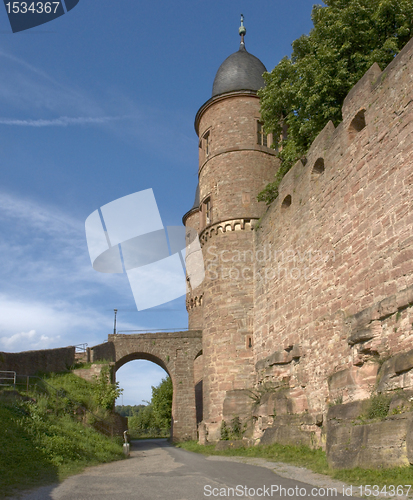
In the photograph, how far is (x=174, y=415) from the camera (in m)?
27.0

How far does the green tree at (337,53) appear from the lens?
575 inches

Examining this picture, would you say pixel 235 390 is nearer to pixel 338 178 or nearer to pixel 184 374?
pixel 338 178

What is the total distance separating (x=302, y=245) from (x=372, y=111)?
4565mm

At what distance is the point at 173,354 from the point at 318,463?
63.4 feet

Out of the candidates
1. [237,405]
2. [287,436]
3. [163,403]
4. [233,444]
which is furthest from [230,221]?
[163,403]

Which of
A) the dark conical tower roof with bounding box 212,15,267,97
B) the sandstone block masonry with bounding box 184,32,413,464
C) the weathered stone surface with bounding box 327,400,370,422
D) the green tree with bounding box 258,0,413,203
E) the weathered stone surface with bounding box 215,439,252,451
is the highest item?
the dark conical tower roof with bounding box 212,15,267,97

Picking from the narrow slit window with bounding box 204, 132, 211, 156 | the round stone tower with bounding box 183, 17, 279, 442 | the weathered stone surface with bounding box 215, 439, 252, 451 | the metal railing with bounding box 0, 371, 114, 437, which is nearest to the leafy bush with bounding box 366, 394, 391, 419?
the weathered stone surface with bounding box 215, 439, 252, 451

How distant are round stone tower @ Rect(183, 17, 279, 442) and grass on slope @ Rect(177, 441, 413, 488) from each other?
2303 mm

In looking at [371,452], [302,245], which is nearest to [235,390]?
[302,245]

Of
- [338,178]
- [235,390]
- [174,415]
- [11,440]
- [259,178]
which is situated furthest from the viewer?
[174,415]

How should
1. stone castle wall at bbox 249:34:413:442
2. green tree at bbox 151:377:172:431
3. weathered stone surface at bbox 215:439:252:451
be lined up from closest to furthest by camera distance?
stone castle wall at bbox 249:34:413:442 < weathered stone surface at bbox 215:439:252:451 < green tree at bbox 151:377:172:431

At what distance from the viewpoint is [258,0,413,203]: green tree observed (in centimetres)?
1459

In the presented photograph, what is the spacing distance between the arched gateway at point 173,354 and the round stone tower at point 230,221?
9.44 m

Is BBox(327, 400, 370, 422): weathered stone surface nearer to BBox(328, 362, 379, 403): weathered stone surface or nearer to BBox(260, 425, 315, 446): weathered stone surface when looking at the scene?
BBox(328, 362, 379, 403): weathered stone surface
